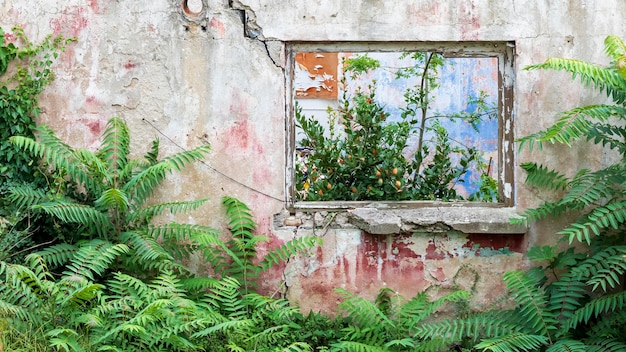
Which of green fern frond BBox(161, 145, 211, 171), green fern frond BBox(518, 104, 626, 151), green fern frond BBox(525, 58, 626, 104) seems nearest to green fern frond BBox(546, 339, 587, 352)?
green fern frond BBox(518, 104, 626, 151)

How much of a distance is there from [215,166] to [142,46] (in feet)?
3.43

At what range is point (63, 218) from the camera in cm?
516

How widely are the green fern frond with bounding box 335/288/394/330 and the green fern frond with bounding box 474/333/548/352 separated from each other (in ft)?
2.23

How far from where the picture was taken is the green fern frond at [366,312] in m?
5.20

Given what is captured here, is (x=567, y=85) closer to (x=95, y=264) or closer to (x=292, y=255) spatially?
(x=292, y=255)

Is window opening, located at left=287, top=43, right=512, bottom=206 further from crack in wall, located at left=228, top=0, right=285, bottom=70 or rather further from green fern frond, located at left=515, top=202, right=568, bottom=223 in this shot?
green fern frond, located at left=515, top=202, right=568, bottom=223

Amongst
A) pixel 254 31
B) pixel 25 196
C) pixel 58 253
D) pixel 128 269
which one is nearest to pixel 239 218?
pixel 128 269

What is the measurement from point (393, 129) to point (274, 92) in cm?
280

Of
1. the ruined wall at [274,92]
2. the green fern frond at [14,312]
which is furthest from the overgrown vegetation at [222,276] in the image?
the ruined wall at [274,92]

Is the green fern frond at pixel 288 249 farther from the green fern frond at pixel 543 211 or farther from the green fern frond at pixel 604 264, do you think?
the green fern frond at pixel 604 264

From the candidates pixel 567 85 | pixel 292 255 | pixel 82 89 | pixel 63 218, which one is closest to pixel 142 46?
pixel 82 89

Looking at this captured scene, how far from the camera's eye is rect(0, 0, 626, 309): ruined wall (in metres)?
5.69

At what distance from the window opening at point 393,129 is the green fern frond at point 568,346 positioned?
1211 mm

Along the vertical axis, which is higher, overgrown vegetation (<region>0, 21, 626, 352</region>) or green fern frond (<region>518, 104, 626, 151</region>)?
green fern frond (<region>518, 104, 626, 151</region>)
